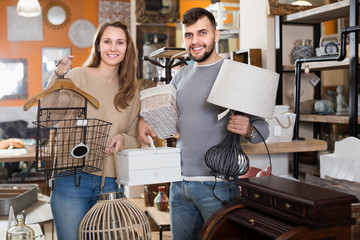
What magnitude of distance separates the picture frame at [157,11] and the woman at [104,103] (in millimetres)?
5093

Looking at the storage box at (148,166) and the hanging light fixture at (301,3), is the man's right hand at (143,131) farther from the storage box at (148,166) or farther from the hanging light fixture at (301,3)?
the hanging light fixture at (301,3)

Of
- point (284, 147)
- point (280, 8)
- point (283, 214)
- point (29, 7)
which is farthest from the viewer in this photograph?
point (29, 7)

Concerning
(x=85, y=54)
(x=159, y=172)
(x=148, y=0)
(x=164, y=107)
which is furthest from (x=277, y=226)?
(x=85, y=54)

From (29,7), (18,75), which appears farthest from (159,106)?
(18,75)

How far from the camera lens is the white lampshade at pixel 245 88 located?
1763 mm

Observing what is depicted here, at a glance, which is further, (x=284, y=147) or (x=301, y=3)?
(x=301, y=3)

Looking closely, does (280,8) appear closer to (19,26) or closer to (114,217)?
(114,217)

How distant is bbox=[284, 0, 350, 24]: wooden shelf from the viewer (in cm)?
302

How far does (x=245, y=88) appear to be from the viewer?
1760 millimetres

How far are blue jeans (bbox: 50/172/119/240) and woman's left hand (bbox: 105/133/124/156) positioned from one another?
0.16m

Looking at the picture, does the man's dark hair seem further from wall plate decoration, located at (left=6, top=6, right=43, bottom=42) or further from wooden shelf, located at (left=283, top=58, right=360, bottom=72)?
wall plate decoration, located at (left=6, top=6, right=43, bottom=42)

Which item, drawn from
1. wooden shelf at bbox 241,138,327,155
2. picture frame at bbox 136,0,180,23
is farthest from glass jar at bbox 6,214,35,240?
picture frame at bbox 136,0,180,23

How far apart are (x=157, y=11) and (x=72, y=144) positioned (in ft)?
18.9

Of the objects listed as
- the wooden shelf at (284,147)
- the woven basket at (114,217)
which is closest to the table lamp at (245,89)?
the woven basket at (114,217)
